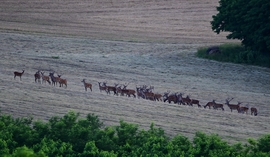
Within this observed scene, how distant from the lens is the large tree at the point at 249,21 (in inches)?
1743

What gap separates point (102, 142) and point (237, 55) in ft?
82.5

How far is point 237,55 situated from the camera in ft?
151

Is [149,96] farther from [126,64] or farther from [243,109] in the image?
[126,64]

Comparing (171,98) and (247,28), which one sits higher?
(247,28)

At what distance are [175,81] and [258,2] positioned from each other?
9239mm

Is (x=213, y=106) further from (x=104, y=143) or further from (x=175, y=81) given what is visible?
(x=104, y=143)

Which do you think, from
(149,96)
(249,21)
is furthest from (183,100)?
(249,21)

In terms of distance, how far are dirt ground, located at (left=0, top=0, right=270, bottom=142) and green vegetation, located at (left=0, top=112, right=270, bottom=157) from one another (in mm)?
2810

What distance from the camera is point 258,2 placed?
147ft

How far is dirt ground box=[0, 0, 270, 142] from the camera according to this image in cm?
2906

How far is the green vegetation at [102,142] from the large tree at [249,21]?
21.4 metres

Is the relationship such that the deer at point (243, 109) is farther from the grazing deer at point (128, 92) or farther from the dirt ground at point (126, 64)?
the grazing deer at point (128, 92)

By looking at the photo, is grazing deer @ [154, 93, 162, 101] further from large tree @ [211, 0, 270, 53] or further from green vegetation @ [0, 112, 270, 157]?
large tree @ [211, 0, 270, 53]

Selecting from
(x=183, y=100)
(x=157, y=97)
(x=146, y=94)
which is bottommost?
(x=183, y=100)
